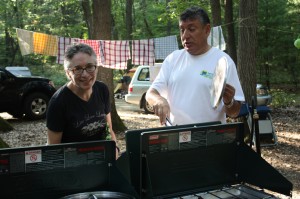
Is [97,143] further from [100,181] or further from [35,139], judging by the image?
[35,139]

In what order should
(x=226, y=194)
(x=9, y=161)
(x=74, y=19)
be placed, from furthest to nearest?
(x=74, y=19) < (x=226, y=194) < (x=9, y=161)

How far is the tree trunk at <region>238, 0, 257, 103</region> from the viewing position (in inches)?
295

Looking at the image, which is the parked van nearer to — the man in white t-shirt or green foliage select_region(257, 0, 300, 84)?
green foliage select_region(257, 0, 300, 84)

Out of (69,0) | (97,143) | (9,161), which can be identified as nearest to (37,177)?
(9,161)

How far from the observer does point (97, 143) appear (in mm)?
1555

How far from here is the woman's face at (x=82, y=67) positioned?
218 centimetres

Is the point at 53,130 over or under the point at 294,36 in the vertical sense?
under

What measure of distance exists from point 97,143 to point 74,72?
2.52ft

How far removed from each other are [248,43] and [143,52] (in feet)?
11.6

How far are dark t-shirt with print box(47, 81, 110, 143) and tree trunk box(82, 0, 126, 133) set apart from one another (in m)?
6.04

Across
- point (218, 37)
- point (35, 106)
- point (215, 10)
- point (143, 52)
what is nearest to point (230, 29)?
point (215, 10)

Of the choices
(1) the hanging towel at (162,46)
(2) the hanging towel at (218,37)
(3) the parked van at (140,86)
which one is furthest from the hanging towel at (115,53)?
(3) the parked van at (140,86)

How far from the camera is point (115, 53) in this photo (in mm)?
9797

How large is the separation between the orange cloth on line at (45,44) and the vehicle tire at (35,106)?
4.92 ft
